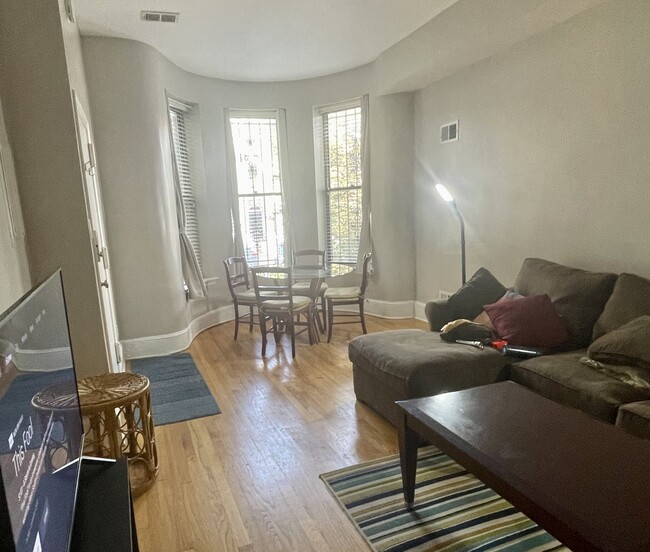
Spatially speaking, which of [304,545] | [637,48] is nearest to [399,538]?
[304,545]

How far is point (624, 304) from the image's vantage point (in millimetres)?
2568

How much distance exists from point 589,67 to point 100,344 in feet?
11.6

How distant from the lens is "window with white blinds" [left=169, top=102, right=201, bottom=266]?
4879mm

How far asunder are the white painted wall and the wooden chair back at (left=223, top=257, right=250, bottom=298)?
103 inches

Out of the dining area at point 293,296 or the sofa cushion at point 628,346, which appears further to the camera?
the dining area at point 293,296

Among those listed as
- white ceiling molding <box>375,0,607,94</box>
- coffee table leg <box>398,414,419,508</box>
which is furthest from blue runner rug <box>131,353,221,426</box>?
white ceiling molding <box>375,0,607,94</box>

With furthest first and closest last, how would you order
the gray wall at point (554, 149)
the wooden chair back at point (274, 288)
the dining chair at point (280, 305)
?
the dining chair at point (280, 305) → the wooden chair back at point (274, 288) → the gray wall at point (554, 149)

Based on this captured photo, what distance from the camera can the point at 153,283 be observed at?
4.33 metres

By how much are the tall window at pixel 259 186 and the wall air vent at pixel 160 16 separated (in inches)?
72.3

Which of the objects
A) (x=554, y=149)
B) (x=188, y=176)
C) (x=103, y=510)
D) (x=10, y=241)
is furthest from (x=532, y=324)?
(x=188, y=176)

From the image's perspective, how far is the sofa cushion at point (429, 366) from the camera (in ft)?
8.14

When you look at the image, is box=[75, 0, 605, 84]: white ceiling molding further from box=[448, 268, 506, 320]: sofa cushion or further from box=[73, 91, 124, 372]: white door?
box=[448, 268, 506, 320]: sofa cushion

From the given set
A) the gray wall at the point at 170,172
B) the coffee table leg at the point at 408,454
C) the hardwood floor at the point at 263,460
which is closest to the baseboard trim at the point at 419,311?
the gray wall at the point at 170,172

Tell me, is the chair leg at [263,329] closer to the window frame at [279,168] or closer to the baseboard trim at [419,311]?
the window frame at [279,168]
